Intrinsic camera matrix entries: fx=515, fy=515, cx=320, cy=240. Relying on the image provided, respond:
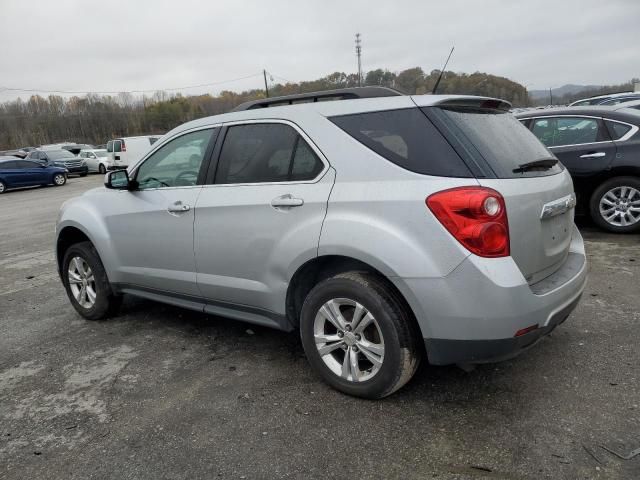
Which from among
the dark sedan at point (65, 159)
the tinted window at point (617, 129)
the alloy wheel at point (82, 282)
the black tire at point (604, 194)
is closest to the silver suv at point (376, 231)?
the alloy wheel at point (82, 282)

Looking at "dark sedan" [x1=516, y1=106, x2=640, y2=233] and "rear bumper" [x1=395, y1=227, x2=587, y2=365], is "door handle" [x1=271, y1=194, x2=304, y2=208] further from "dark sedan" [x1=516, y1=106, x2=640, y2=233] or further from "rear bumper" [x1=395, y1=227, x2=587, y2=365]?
"dark sedan" [x1=516, y1=106, x2=640, y2=233]

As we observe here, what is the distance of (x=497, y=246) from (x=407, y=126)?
0.81 metres

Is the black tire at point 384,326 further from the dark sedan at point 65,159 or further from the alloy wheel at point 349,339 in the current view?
the dark sedan at point 65,159

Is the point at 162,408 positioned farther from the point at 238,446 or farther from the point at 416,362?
the point at 416,362

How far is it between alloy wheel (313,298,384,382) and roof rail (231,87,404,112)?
4.13 ft

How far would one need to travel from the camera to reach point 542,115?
23.4 ft

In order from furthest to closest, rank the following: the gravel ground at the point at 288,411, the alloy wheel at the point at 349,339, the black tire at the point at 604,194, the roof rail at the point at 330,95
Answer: the black tire at the point at 604,194
the roof rail at the point at 330,95
the alloy wheel at the point at 349,339
the gravel ground at the point at 288,411

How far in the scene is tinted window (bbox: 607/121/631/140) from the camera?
21.0ft

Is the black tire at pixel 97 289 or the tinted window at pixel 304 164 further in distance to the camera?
the black tire at pixel 97 289

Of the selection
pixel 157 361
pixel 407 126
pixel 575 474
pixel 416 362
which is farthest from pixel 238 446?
pixel 407 126

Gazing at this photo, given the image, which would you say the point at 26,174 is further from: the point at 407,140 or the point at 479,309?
the point at 479,309

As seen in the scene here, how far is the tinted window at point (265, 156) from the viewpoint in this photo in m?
3.11

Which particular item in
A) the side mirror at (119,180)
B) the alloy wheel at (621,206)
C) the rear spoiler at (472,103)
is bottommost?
the alloy wheel at (621,206)

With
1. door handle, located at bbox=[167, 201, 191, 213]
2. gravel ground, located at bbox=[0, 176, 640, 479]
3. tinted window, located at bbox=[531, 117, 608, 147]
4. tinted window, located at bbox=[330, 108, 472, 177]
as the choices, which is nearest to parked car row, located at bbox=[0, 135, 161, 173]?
tinted window, located at bbox=[531, 117, 608, 147]
